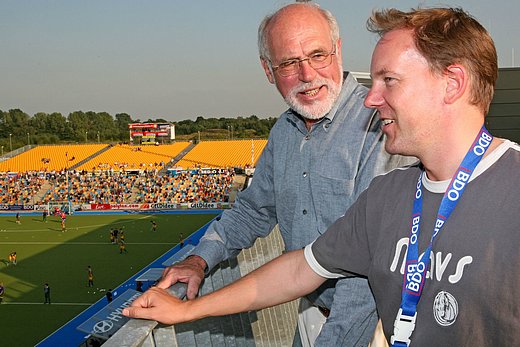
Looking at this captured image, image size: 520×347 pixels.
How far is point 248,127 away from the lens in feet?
284

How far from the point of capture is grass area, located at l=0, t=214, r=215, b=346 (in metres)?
15.4

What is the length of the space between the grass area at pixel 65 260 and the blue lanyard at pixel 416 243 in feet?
44.1

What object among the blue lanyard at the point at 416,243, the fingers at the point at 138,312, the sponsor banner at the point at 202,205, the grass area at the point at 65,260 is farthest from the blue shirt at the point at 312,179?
the sponsor banner at the point at 202,205

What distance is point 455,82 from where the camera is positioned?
1542 millimetres

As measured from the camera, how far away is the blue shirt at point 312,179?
2107 mm

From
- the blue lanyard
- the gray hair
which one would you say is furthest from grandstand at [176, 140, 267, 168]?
the blue lanyard

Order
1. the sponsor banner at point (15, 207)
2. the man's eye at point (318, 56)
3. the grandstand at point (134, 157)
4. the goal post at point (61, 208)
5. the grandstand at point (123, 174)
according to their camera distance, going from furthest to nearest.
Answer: the grandstand at point (134, 157) → the grandstand at point (123, 174) → the sponsor banner at point (15, 207) → the goal post at point (61, 208) → the man's eye at point (318, 56)

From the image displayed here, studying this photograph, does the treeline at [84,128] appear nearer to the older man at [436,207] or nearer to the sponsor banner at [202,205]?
the sponsor banner at [202,205]

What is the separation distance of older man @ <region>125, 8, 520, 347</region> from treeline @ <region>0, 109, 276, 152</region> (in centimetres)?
7640

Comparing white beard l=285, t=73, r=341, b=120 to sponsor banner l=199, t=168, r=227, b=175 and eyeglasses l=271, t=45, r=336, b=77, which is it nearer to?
eyeglasses l=271, t=45, r=336, b=77

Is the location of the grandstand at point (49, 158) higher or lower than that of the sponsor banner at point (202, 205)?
higher

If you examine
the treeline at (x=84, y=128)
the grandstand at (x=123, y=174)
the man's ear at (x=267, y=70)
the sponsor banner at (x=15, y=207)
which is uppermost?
the man's ear at (x=267, y=70)

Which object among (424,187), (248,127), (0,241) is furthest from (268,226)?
(248,127)

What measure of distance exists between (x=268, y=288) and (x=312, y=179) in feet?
1.55
